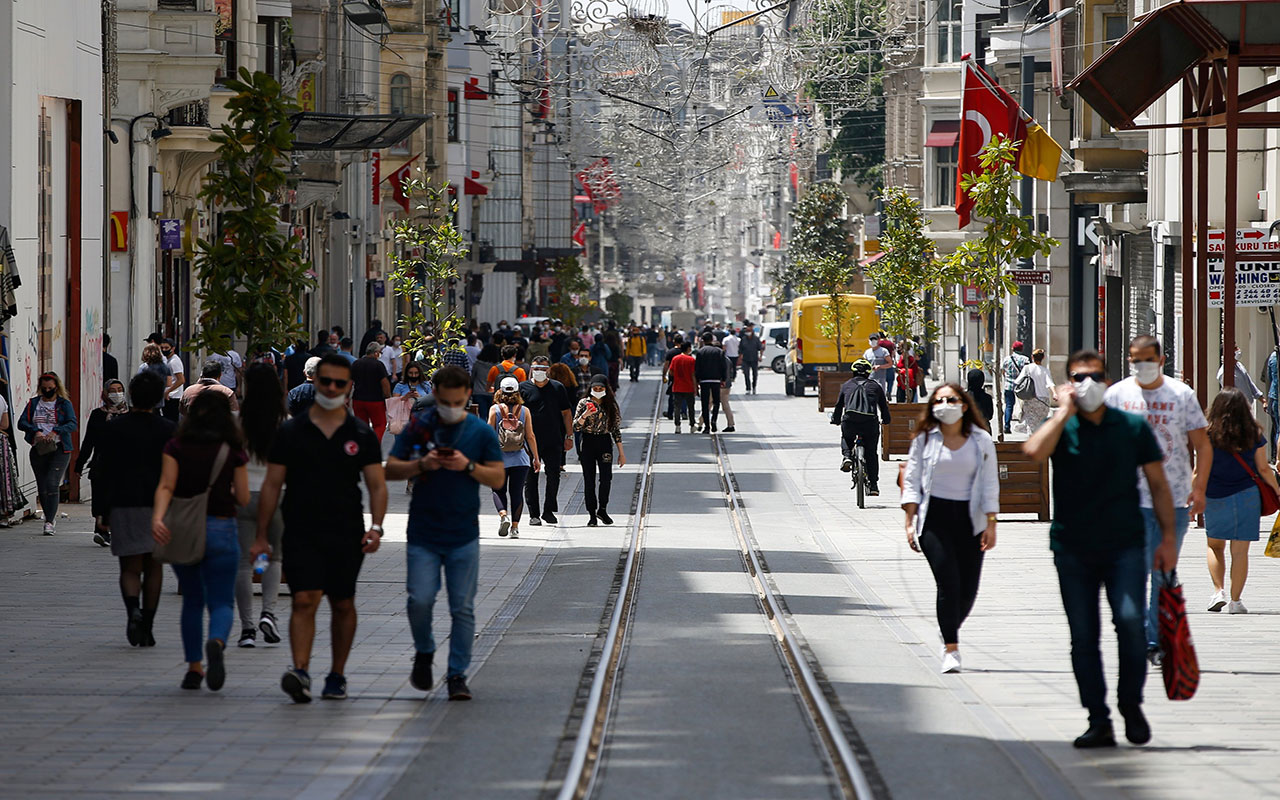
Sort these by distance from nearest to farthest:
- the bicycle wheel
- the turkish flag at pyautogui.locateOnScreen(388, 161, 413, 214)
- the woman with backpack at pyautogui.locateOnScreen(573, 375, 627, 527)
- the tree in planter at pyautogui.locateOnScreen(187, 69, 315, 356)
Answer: the tree in planter at pyautogui.locateOnScreen(187, 69, 315, 356) → the woman with backpack at pyautogui.locateOnScreen(573, 375, 627, 527) → the bicycle wheel → the turkish flag at pyautogui.locateOnScreen(388, 161, 413, 214)

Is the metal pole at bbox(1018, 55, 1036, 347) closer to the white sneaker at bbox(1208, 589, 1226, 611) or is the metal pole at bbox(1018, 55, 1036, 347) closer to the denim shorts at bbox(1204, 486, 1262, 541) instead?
the white sneaker at bbox(1208, 589, 1226, 611)

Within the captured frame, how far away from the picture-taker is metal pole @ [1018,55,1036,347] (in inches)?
1368

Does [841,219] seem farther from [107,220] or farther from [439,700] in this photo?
[439,700]

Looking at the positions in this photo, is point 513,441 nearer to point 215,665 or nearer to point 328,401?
point 215,665

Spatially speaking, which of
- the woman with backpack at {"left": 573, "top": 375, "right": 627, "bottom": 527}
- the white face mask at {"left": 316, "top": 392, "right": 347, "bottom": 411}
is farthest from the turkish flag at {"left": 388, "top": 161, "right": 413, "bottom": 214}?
the white face mask at {"left": 316, "top": 392, "right": 347, "bottom": 411}

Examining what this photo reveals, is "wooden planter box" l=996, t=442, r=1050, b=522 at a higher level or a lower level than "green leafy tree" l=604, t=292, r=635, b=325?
lower

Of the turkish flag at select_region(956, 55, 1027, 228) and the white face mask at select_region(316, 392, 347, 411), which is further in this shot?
the turkish flag at select_region(956, 55, 1027, 228)

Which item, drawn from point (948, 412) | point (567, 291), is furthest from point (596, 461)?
point (567, 291)

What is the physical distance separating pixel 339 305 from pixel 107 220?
77.6 ft

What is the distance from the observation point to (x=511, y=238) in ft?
265

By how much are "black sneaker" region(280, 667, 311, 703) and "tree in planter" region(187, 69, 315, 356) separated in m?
8.84

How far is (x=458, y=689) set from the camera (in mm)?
Answer: 9227

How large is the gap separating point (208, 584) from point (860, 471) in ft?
40.5

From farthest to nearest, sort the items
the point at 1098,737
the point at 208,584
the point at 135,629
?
the point at 135,629 < the point at 208,584 < the point at 1098,737
